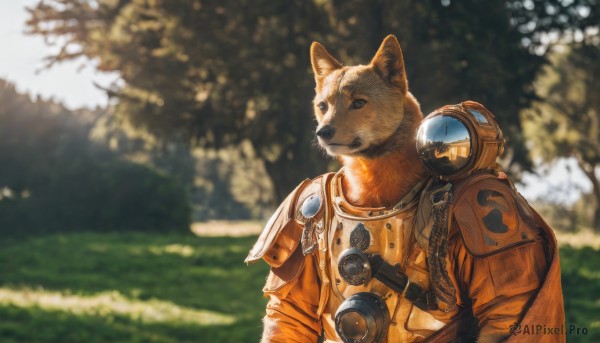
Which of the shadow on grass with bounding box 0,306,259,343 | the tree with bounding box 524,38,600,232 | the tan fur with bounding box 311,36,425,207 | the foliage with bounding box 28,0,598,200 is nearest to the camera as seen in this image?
the tan fur with bounding box 311,36,425,207

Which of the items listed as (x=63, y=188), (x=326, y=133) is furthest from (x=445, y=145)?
(x=63, y=188)

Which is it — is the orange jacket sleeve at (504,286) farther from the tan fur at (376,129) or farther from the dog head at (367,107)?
the dog head at (367,107)

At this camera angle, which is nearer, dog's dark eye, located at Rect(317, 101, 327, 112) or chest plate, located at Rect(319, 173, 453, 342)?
chest plate, located at Rect(319, 173, 453, 342)

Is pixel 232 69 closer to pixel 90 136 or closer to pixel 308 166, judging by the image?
pixel 308 166

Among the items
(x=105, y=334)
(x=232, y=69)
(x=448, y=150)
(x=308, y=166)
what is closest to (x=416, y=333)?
(x=448, y=150)

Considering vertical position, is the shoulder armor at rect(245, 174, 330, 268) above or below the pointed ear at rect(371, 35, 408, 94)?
below

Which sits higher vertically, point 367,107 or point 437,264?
point 367,107

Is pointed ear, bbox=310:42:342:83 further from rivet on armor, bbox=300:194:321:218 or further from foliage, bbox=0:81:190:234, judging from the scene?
foliage, bbox=0:81:190:234

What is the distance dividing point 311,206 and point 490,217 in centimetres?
90

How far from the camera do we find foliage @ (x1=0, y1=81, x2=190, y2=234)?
33094 mm

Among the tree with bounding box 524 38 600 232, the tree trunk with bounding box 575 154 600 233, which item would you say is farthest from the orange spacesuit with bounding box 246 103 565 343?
the tree trunk with bounding box 575 154 600 233

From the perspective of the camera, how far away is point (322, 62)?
4055 millimetres

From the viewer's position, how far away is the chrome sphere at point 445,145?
11.0 feet

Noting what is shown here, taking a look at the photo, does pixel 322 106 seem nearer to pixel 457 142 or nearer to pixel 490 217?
pixel 457 142
